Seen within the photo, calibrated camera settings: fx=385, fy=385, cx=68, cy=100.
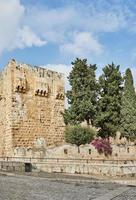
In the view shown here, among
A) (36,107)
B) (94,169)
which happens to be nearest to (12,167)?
(94,169)

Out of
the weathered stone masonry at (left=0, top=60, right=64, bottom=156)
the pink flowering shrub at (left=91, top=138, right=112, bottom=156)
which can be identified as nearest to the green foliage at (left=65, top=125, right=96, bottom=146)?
the pink flowering shrub at (left=91, top=138, right=112, bottom=156)

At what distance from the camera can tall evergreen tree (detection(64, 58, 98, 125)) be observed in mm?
32125

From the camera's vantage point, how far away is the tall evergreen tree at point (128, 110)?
115ft

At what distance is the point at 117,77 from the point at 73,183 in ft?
69.0

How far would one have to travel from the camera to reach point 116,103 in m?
32.7

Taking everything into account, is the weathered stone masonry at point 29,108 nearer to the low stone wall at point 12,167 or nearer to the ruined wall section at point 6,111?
the ruined wall section at point 6,111

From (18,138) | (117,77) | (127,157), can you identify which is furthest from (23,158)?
(117,77)

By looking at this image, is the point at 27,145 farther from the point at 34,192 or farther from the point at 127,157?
the point at 34,192

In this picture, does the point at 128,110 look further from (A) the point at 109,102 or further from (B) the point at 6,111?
(B) the point at 6,111

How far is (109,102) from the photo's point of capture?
108 ft

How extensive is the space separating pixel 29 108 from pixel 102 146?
701cm

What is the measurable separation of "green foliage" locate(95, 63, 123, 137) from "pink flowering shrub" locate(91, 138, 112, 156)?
2587 millimetres

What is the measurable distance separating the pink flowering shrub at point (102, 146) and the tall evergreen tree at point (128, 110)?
16.8ft

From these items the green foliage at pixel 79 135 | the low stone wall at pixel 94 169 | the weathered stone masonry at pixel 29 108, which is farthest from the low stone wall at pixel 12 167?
the green foliage at pixel 79 135
